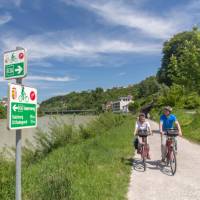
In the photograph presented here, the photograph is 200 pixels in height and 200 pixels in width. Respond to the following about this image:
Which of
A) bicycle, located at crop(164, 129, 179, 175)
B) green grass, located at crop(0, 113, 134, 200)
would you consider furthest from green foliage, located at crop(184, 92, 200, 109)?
bicycle, located at crop(164, 129, 179, 175)

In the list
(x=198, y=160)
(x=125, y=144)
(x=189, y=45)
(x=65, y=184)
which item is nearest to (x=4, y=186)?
(x=65, y=184)

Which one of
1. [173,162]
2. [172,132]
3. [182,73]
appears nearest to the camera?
[173,162]

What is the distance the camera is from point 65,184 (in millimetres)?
6590

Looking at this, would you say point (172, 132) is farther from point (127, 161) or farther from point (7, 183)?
point (7, 183)

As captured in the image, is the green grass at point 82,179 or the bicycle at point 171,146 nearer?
the green grass at point 82,179

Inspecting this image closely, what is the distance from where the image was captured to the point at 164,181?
9211 millimetres

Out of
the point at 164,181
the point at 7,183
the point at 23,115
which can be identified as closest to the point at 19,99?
the point at 23,115

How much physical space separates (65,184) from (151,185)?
2.92m

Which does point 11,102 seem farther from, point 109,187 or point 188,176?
point 188,176


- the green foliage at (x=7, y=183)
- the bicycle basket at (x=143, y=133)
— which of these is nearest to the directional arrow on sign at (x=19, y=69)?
the green foliage at (x=7, y=183)

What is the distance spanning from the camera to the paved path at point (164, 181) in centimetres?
787

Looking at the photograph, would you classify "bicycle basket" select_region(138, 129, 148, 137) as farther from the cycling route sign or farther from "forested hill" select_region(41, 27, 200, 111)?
the cycling route sign

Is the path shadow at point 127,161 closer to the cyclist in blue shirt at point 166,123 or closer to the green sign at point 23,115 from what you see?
the cyclist in blue shirt at point 166,123

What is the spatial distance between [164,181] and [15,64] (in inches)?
239
